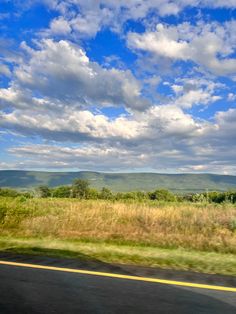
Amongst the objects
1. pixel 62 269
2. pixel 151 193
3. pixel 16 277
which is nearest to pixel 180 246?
pixel 62 269

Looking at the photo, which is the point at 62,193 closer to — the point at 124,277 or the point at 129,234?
the point at 129,234

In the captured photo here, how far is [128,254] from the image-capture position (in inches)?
387

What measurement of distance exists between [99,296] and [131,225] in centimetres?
844

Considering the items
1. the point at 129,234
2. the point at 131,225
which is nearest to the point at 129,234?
the point at 129,234

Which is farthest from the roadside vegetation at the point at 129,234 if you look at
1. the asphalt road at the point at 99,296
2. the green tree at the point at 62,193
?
the green tree at the point at 62,193

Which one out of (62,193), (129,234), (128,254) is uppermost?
(62,193)

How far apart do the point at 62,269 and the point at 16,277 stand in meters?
1.04

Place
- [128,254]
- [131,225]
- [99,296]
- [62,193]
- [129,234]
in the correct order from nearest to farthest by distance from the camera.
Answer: [99,296] → [128,254] → [129,234] → [131,225] → [62,193]

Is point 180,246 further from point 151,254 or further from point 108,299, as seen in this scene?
point 108,299

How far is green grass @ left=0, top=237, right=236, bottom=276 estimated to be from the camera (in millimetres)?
8477

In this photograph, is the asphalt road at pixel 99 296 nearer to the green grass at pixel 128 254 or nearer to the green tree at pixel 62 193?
the green grass at pixel 128 254

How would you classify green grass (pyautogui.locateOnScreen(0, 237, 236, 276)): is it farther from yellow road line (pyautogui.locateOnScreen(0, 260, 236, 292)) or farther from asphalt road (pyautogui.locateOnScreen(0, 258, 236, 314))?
asphalt road (pyautogui.locateOnScreen(0, 258, 236, 314))

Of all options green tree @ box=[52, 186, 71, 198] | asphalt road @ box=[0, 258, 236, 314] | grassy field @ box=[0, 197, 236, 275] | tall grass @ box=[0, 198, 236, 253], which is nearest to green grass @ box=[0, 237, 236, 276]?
grassy field @ box=[0, 197, 236, 275]

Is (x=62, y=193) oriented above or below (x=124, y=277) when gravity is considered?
above
